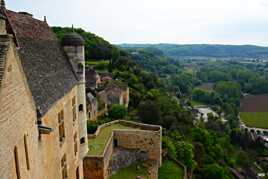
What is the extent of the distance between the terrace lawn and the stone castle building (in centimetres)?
227

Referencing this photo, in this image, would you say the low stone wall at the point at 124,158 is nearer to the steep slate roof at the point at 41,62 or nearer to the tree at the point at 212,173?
the steep slate roof at the point at 41,62

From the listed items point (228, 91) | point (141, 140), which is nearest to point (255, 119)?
point (228, 91)

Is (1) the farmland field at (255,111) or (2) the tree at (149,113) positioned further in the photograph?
(1) the farmland field at (255,111)

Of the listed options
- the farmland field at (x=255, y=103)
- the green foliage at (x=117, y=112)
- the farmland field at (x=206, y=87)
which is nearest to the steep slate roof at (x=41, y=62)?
the green foliage at (x=117, y=112)

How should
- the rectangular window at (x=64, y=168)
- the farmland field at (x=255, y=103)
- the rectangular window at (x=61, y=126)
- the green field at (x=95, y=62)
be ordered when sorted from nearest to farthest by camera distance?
the rectangular window at (x=61, y=126) < the rectangular window at (x=64, y=168) < the green field at (x=95, y=62) < the farmland field at (x=255, y=103)

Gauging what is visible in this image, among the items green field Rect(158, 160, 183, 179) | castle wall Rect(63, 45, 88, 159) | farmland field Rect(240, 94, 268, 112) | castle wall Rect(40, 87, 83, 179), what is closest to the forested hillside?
green field Rect(158, 160, 183, 179)

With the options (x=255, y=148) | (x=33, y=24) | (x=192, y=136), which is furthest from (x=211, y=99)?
(x=33, y=24)

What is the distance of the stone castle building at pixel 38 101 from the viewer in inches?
386

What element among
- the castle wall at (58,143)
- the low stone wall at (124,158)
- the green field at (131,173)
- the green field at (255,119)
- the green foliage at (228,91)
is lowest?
the green field at (255,119)

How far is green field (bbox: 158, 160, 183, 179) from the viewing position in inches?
1419

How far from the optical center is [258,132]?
104 meters

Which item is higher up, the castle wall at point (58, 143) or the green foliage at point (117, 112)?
the castle wall at point (58, 143)

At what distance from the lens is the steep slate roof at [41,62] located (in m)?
14.9

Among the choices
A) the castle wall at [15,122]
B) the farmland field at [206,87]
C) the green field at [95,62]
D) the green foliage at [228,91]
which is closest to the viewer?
the castle wall at [15,122]
